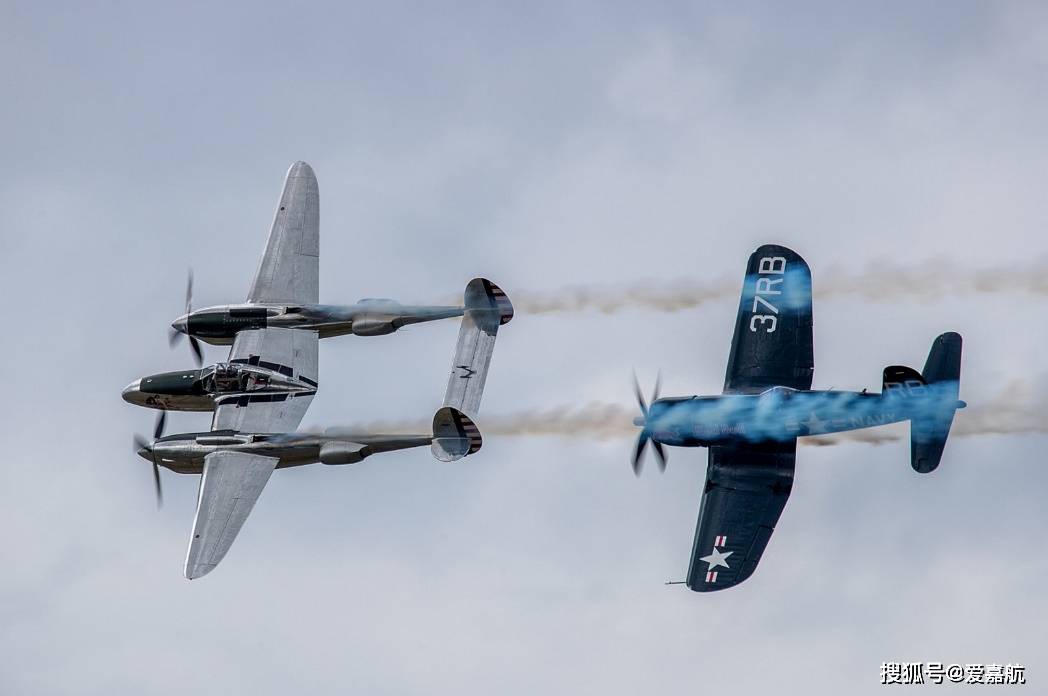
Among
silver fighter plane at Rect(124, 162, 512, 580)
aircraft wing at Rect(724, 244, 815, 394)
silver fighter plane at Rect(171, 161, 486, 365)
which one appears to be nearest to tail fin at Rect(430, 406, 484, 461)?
silver fighter plane at Rect(124, 162, 512, 580)

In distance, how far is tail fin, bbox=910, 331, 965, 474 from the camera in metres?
51.6

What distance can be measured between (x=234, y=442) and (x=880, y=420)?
17.9 m

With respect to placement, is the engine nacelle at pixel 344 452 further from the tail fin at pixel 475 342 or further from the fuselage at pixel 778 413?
the fuselage at pixel 778 413

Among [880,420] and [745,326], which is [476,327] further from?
[880,420]

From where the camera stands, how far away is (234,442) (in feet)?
185

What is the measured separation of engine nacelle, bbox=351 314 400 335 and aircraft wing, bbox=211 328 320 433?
4.40 feet

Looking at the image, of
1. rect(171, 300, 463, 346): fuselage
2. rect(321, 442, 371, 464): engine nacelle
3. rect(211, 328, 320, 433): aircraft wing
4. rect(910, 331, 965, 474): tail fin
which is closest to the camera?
rect(910, 331, 965, 474): tail fin

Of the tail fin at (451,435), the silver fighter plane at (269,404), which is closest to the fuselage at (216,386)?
the silver fighter plane at (269,404)

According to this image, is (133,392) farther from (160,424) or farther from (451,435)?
(451,435)

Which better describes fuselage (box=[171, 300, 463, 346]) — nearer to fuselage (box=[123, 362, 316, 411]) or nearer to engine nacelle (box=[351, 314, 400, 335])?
engine nacelle (box=[351, 314, 400, 335])

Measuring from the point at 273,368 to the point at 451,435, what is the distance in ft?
23.4

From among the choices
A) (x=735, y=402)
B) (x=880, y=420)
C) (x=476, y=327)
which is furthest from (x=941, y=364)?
(x=476, y=327)

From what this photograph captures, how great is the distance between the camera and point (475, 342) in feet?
186

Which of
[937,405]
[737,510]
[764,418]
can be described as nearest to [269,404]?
[737,510]
